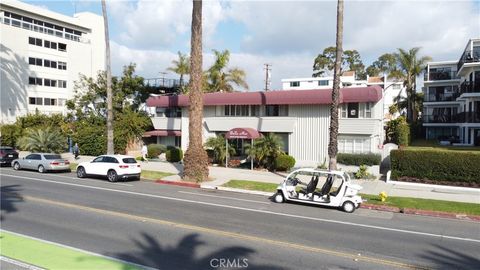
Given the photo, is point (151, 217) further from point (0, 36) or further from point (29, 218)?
point (0, 36)

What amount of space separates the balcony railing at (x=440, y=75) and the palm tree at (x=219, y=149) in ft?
136

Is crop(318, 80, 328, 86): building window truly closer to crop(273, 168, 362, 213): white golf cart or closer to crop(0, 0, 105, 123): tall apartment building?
crop(0, 0, 105, 123): tall apartment building

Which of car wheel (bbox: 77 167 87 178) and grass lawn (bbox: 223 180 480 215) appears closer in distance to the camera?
grass lawn (bbox: 223 180 480 215)

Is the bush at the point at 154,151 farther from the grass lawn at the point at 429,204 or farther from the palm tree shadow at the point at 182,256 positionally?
the palm tree shadow at the point at 182,256

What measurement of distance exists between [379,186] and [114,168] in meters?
14.2

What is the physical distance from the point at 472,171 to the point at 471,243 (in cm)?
1175

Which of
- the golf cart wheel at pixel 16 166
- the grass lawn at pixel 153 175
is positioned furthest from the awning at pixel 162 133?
the golf cart wheel at pixel 16 166

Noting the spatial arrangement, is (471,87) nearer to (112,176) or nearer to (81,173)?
Result: (112,176)

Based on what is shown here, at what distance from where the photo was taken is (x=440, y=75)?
192 feet

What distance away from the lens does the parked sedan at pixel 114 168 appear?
22703 mm

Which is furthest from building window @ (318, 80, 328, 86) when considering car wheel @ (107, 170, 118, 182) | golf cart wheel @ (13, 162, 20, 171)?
car wheel @ (107, 170, 118, 182)

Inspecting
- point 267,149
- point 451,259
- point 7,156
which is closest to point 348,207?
point 451,259

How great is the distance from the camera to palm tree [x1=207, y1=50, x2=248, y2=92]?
46.9 meters

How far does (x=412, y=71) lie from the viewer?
5562cm
